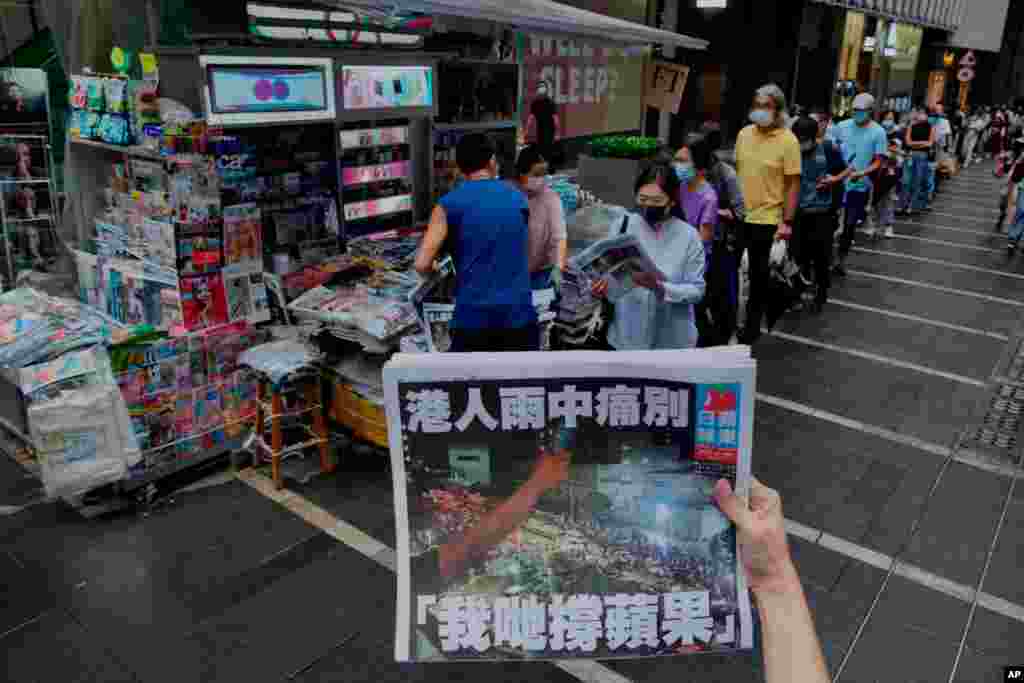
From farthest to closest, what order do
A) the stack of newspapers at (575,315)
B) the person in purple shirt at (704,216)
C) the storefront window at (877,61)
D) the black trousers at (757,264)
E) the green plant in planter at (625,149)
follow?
the storefront window at (877,61) < the green plant in planter at (625,149) < the black trousers at (757,264) < the stack of newspapers at (575,315) < the person in purple shirt at (704,216)

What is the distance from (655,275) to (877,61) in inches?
1001

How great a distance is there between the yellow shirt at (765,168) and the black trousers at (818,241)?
5.20 ft

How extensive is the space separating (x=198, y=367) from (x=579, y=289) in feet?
8.73

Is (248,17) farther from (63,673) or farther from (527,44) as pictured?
(527,44)

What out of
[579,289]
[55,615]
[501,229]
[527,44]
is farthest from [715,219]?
[527,44]

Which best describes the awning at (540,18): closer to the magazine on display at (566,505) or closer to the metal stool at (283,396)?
the metal stool at (283,396)

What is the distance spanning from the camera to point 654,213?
14.6ft

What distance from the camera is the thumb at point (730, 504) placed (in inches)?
63.4

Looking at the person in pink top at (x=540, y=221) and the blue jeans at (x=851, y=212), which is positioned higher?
the person in pink top at (x=540, y=221)

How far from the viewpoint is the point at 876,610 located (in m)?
3.77

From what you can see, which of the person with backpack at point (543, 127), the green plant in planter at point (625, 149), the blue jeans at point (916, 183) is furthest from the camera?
the blue jeans at point (916, 183)

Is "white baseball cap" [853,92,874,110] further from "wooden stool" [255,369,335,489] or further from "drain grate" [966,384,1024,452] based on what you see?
"wooden stool" [255,369,335,489]

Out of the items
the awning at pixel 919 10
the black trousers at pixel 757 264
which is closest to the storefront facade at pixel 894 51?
the awning at pixel 919 10

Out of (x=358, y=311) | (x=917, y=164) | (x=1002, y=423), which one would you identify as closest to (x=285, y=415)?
(x=358, y=311)
